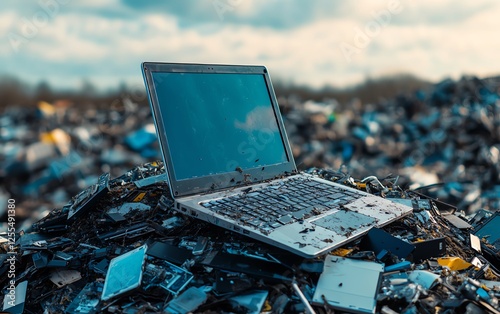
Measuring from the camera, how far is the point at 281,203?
213 centimetres

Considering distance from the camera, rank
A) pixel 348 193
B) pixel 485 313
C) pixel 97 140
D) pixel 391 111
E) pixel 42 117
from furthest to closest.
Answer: pixel 391 111 → pixel 42 117 → pixel 97 140 → pixel 348 193 → pixel 485 313

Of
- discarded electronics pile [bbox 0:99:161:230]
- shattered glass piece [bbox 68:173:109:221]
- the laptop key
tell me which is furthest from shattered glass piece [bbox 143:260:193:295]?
discarded electronics pile [bbox 0:99:161:230]

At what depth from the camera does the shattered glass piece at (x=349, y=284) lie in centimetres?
157

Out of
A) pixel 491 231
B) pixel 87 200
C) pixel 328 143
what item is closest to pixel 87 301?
pixel 87 200

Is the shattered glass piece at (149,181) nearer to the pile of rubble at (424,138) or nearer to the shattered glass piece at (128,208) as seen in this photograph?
the shattered glass piece at (128,208)

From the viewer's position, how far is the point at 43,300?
1.87 m

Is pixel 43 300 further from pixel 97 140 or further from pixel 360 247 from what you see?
pixel 97 140

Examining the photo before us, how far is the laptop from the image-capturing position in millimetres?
1904

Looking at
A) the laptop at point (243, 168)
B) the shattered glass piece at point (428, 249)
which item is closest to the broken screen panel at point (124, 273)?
the laptop at point (243, 168)

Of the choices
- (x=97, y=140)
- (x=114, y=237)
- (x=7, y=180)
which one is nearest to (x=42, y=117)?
(x=97, y=140)

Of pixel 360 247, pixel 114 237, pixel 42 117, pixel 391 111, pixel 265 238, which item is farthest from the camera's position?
pixel 391 111

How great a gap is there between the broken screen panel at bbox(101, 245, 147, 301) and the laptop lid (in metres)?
0.33

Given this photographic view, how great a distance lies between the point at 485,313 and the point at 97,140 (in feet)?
32.1

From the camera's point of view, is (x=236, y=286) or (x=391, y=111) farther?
(x=391, y=111)
